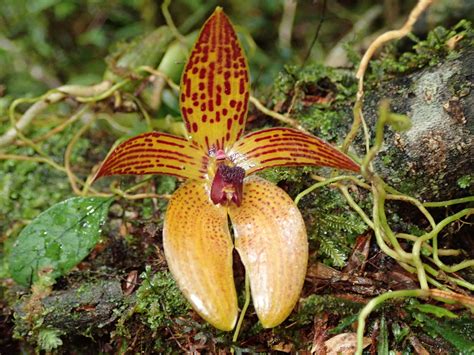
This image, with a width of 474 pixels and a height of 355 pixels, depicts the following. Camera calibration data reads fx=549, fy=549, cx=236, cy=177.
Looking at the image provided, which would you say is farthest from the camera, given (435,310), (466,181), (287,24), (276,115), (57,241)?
(287,24)

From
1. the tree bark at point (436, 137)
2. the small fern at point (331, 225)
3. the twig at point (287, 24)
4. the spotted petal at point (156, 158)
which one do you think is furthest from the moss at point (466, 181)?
the twig at point (287, 24)

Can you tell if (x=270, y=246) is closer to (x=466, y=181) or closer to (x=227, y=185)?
(x=227, y=185)

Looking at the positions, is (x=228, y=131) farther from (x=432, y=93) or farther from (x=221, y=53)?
(x=432, y=93)

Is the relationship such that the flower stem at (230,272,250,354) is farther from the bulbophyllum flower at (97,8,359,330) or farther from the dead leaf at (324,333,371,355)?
the dead leaf at (324,333,371,355)

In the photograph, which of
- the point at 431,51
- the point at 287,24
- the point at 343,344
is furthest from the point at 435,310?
the point at 287,24

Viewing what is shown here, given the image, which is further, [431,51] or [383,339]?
[431,51]

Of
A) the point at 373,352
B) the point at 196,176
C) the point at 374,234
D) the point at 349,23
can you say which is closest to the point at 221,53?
the point at 196,176

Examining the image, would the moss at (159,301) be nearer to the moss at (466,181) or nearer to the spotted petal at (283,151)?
the spotted petal at (283,151)
